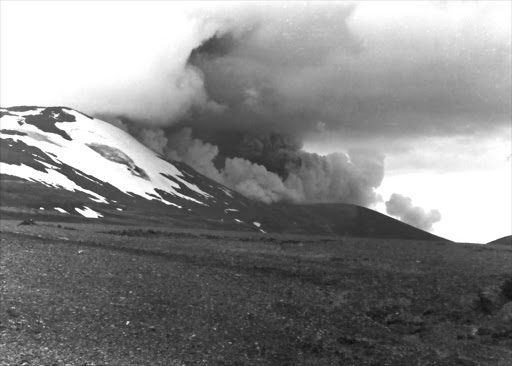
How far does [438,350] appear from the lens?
32719 mm

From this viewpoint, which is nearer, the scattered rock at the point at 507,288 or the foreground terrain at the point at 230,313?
the foreground terrain at the point at 230,313

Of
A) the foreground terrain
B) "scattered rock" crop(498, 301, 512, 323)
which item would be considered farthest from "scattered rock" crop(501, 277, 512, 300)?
"scattered rock" crop(498, 301, 512, 323)

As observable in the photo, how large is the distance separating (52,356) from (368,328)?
2037 cm

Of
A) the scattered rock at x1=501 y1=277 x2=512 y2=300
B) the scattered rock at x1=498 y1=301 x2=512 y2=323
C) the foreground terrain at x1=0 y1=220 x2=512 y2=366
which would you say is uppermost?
the scattered rock at x1=501 y1=277 x2=512 y2=300

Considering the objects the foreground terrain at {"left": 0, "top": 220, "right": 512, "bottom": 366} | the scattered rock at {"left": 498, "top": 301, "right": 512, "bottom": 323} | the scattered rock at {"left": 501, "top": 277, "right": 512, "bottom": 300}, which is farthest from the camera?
the scattered rock at {"left": 501, "top": 277, "right": 512, "bottom": 300}

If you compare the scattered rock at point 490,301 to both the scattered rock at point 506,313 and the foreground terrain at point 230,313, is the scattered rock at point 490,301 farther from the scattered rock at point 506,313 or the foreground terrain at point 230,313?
the scattered rock at point 506,313

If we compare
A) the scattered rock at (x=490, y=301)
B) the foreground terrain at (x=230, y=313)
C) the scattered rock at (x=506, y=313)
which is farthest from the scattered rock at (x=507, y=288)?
the scattered rock at (x=506, y=313)

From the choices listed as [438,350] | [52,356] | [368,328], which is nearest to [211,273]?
[368,328]

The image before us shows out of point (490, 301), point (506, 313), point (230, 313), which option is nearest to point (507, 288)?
point (490, 301)

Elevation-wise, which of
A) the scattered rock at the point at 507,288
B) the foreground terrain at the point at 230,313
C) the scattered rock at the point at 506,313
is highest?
the scattered rock at the point at 507,288

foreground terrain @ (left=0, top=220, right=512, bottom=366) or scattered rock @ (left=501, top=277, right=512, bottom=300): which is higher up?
scattered rock @ (left=501, top=277, right=512, bottom=300)

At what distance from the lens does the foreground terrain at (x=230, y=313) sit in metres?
26.9

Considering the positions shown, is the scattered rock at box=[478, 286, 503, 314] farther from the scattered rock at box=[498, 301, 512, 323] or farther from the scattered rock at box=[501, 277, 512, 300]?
the scattered rock at box=[501, 277, 512, 300]

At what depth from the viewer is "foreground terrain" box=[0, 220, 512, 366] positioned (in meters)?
26.9
